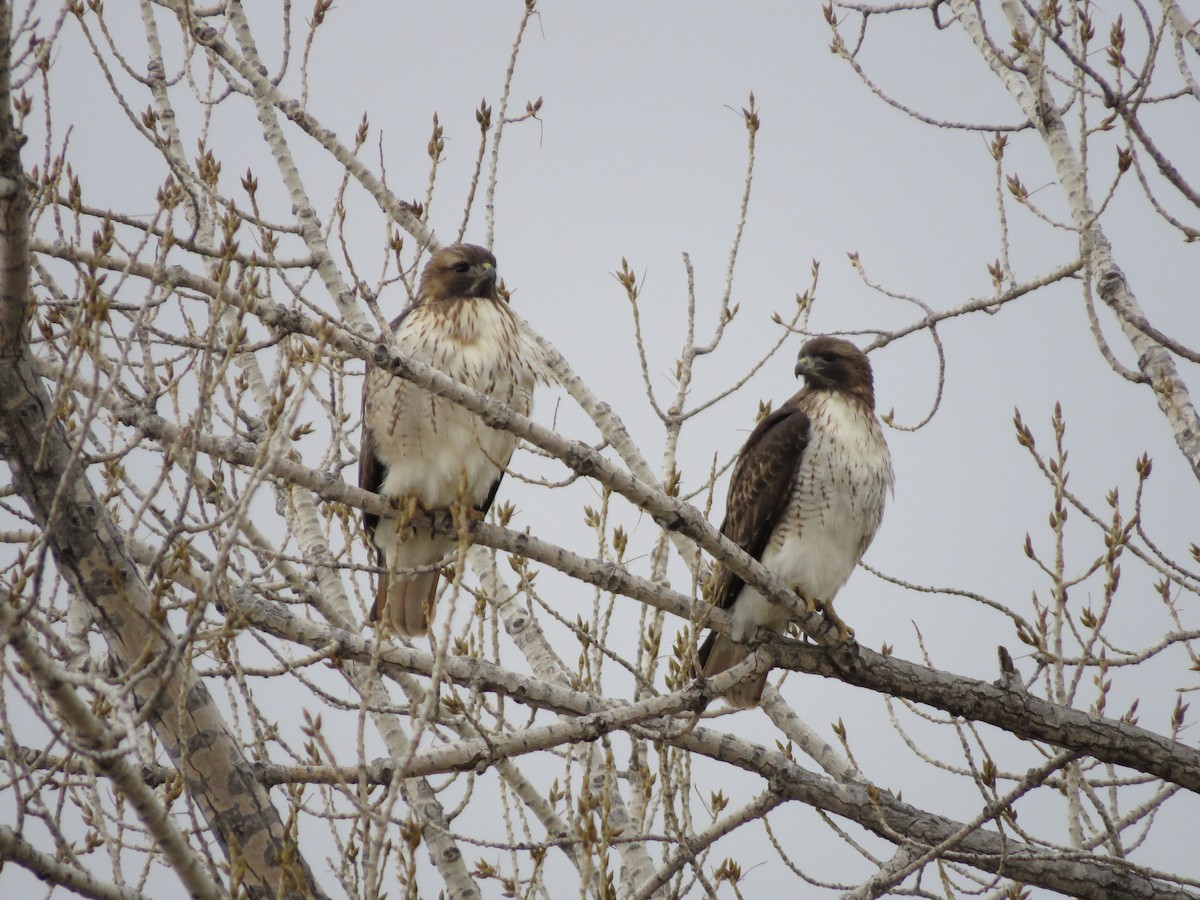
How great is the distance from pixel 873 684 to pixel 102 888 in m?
2.71

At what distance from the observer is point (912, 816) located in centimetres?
409

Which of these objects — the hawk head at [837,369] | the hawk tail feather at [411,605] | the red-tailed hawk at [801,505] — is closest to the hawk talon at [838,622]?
the red-tailed hawk at [801,505]

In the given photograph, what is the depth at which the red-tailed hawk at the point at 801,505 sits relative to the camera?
17.0 ft

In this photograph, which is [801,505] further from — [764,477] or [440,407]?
[440,407]

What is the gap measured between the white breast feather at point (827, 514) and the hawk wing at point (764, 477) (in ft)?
0.13

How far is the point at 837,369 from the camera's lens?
18.9 feet

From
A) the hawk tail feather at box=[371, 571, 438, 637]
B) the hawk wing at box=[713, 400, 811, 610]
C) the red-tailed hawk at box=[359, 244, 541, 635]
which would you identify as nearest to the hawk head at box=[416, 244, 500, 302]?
the red-tailed hawk at box=[359, 244, 541, 635]

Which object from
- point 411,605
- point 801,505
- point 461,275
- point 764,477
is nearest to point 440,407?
point 461,275

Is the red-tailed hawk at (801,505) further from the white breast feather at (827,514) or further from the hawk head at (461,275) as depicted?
the hawk head at (461,275)

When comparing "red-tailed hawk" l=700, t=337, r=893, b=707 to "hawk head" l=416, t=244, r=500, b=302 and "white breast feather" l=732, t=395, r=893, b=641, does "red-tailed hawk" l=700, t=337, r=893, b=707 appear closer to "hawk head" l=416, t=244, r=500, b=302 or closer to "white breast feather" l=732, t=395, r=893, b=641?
"white breast feather" l=732, t=395, r=893, b=641

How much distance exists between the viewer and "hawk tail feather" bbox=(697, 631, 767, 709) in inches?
201

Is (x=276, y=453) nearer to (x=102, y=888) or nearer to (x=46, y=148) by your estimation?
(x=102, y=888)

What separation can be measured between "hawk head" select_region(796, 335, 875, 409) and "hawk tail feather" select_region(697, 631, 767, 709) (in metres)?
1.28

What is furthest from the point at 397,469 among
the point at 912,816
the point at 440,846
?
the point at 912,816
